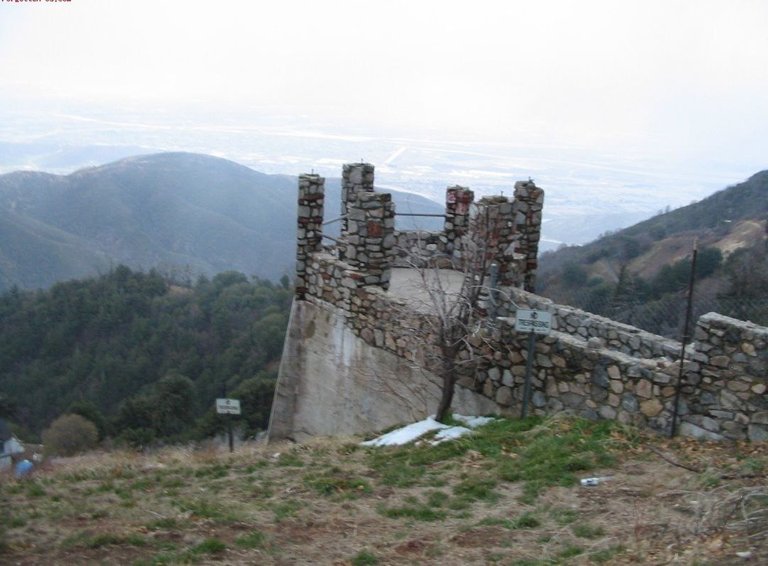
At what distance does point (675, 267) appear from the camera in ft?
79.9

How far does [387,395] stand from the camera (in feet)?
37.4

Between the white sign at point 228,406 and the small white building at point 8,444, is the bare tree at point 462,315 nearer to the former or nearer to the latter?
the white sign at point 228,406

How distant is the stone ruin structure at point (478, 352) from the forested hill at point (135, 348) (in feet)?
78.5

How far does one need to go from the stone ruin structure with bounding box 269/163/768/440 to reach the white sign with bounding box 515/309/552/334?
34 centimetres

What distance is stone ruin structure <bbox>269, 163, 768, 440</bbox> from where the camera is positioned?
Result: 8.07 metres

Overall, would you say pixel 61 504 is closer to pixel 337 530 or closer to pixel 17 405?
pixel 337 530

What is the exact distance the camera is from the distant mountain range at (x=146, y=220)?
330 ft

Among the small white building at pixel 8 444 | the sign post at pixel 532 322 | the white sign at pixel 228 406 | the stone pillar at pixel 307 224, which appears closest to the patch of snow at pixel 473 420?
the sign post at pixel 532 322

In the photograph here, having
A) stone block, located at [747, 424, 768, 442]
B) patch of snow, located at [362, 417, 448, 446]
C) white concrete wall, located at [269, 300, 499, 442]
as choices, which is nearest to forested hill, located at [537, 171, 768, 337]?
stone block, located at [747, 424, 768, 442]

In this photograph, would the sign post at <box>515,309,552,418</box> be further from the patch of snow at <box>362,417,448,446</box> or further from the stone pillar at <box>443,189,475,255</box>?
the stone pillar at <box>443,189,475,255</box>

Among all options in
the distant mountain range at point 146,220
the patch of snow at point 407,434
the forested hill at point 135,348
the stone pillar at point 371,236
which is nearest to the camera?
the patch of snow at point 407,434

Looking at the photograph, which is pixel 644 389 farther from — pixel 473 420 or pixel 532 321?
pixel 473 420

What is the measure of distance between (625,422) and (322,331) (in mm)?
5442

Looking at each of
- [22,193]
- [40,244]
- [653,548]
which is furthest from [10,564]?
[22,193]
